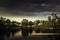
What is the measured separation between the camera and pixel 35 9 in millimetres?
2455

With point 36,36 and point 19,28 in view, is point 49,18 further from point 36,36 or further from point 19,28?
point 19,28

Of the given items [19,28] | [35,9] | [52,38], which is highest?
[35,9]

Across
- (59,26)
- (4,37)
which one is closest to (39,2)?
(59,26)

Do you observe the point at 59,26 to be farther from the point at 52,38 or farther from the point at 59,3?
the point at 59,3

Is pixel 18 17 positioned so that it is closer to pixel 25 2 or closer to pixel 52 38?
pixel 25 2

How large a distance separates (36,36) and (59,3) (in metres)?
0.79

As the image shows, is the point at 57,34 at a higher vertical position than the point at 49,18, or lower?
lower

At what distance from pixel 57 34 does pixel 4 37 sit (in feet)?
3.48

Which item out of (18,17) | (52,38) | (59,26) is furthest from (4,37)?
(59,26)

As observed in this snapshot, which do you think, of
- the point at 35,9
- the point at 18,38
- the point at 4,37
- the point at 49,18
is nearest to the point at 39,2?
the point at 35,9

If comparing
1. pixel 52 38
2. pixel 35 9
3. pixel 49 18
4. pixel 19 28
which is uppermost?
pixel 35 9

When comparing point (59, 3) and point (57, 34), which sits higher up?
point (59, 3)

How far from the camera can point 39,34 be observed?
8.14ft

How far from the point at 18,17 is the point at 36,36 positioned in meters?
0.52
